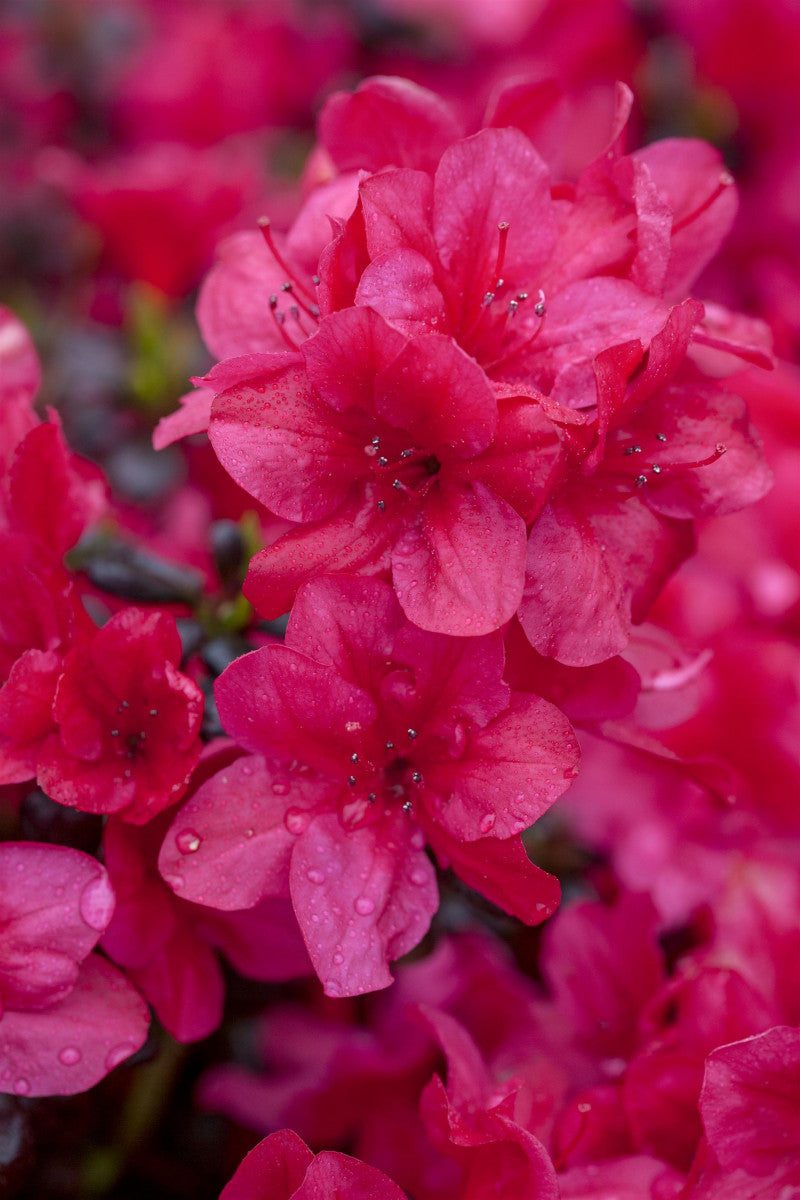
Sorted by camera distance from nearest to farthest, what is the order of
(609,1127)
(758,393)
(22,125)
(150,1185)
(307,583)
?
(307,583) < (609,1127) < (150,1185) < (758,393) < (22,125)

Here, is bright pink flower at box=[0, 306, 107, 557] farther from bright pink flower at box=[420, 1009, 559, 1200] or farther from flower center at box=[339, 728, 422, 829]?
bright pink flower at box=[420, 1009, 559, 1200]

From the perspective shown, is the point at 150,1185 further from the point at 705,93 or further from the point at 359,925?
the point at 705,93

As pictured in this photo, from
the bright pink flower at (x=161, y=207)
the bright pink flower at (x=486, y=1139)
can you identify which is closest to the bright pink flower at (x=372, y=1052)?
the bright pink flower at (x=486, y=1139)

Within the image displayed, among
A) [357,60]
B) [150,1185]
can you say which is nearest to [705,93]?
[357,60]

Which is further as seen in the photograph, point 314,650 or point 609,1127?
point 609,1127

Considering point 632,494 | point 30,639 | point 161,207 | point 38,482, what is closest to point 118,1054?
point 30,639

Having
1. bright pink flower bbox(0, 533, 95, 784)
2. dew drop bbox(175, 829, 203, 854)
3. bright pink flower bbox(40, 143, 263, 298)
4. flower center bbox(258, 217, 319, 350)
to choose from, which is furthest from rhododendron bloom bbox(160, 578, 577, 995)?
bright pink flower bbox(40, 143, 263, 298)

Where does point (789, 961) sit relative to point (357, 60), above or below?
below
